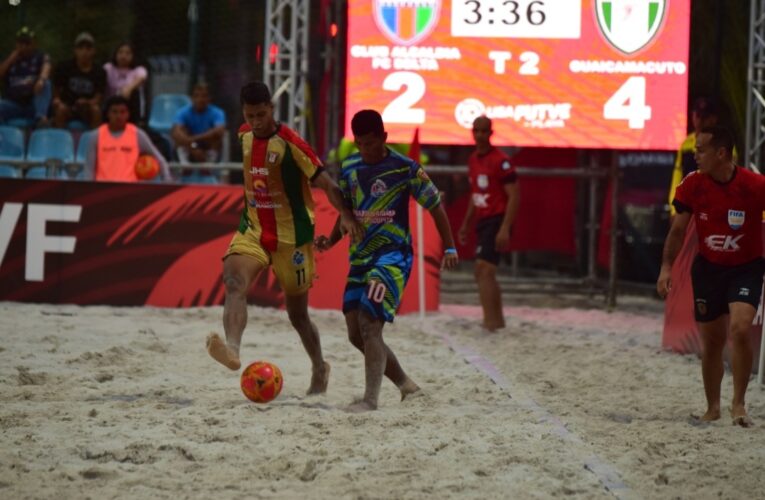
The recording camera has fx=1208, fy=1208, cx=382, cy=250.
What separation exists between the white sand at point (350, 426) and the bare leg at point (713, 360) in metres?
0.21

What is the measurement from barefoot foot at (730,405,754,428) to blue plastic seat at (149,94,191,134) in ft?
38.3

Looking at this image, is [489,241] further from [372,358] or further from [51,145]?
[51,145]

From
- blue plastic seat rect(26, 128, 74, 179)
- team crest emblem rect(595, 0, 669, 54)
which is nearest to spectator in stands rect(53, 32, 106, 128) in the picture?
blue plastic seat rect(26, 128, 74, 179)

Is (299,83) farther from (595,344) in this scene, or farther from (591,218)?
(595,344)

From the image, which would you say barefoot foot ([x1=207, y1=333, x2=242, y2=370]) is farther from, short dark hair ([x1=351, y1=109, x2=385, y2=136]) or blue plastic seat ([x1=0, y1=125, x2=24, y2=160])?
blue plastic seat ([x1=0, y1=125, x2=24, y2=160])

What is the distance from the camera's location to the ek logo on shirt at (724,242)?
23.6 feet

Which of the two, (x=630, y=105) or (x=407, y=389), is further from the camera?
(x=630, y=105)

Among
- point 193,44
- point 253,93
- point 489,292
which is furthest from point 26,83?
point 253,93

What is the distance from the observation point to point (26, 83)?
1614 cm

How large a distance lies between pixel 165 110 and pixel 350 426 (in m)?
11.8

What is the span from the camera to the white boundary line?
554 cm

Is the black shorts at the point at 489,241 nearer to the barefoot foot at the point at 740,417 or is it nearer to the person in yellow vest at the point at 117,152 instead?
the person in yellow vest at the point at 117,152


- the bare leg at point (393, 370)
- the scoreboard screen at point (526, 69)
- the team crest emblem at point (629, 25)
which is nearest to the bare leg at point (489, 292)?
the scoreboard screen at point (526, 69)

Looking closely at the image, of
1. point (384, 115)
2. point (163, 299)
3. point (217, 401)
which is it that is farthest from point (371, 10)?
point (217, 401)
